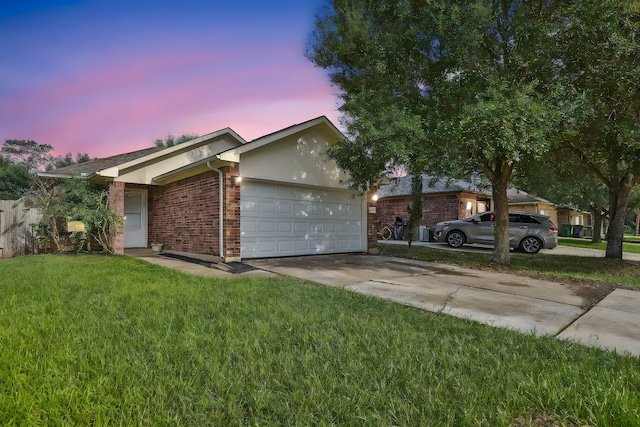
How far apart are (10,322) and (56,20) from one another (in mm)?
7729

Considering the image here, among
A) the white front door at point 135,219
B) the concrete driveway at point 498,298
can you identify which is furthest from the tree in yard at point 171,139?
the concrete driveway at point 498,298

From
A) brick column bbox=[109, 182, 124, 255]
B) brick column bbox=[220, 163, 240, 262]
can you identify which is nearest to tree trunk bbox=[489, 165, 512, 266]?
brick column bbox=[220, 163, 240, 262]

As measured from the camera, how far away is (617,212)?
11195mm

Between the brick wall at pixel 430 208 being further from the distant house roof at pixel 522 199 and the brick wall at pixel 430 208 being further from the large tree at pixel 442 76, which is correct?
the large tree at pixel 442 76

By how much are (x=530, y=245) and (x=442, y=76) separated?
9.42 m

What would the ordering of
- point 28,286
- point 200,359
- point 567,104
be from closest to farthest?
point 200,359 < point 28,286 < point 567,104

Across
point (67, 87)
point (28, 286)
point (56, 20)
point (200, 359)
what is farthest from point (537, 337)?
point (67, 87)

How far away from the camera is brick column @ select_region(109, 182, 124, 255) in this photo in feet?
32.6

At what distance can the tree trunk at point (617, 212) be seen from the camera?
11.0 metres

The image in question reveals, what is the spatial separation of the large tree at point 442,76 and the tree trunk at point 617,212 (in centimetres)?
505

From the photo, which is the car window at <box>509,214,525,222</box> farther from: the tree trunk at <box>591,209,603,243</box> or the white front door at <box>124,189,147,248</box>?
the white front door at <box>124,189,147,248</box>

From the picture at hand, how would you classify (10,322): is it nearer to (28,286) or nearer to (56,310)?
(56,310)

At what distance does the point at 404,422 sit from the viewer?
1.87 meters

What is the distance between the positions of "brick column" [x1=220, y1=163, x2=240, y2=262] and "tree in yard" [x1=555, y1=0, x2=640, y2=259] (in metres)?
7.60
